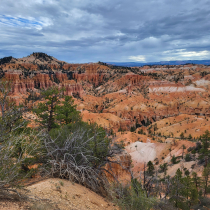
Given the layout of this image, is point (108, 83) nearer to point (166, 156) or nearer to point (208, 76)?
point (208, 76)

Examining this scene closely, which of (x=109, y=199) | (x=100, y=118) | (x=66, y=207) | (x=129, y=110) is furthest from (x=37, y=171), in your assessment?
(x=129, y=110)

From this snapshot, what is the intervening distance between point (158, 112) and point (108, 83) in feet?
174

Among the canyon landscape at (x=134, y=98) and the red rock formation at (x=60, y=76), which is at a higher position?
the red rock formation at (x=60, y=76)

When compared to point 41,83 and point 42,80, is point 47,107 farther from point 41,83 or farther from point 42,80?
point 42,80

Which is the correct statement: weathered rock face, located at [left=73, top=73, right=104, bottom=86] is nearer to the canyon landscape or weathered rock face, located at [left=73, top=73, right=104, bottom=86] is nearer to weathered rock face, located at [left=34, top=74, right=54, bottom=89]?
the canyon landscape

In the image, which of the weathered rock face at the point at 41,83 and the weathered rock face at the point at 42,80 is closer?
the weathered rock face at the point at 41,83

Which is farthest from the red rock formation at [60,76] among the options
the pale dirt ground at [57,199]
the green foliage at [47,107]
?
the pale dirt ground at [57,199]

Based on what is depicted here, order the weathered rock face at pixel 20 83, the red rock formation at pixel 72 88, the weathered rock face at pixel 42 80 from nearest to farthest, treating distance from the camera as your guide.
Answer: the weathered rock face at pixel 20 83 → the weathered rock face at pixel 42 80 → the red rock formation at pixel 72 88

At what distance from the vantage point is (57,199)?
595 cm

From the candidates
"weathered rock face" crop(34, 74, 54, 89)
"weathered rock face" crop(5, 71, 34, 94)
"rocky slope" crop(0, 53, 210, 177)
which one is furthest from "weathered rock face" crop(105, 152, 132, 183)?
"weathered rock face" crop(34, 74, 54, 89)

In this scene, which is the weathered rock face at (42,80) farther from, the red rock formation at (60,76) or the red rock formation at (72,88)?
the red rock formation at (72,88)

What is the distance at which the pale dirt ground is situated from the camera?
15.9 ft

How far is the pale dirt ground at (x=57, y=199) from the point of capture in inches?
191

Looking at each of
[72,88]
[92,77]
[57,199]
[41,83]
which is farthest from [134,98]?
[57,199]
